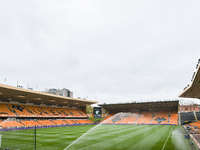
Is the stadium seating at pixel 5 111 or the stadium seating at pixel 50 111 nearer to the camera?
the stadium seating at pixel 5 111

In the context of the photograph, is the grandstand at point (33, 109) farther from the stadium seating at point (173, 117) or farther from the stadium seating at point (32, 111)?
the stadium seating at point (173, 117)

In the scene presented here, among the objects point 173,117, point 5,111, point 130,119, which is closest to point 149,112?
point 130,119

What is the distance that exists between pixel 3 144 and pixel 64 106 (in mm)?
63781

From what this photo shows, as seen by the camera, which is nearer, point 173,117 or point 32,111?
point 32,111

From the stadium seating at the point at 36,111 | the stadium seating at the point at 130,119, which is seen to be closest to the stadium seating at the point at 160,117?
the stadium seating at the point at 130,119

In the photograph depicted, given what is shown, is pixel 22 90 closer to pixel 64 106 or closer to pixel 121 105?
pixel 64 106

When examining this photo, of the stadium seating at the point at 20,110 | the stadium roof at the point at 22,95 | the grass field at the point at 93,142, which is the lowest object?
the grass field at the point at 93,142

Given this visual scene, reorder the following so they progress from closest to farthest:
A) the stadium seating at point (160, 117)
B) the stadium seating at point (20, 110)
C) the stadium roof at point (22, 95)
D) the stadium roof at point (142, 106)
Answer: the stadium roof at point (22, 95) → the stadium seating at point (20, 110) → the stadium seating at point (160, 117) → the stadium roof at point (142, 106)

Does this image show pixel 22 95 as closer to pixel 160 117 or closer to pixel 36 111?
pixel 36 111

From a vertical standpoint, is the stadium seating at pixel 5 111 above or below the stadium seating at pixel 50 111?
above

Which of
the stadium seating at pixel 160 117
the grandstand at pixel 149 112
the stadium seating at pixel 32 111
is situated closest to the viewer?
the stadium seating at pixel 32 111

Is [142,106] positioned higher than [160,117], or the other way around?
[142,106]

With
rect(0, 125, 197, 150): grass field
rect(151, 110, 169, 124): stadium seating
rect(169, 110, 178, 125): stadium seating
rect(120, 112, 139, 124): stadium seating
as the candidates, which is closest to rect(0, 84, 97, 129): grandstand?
rect(120, 112, 139, 124): stadium seating

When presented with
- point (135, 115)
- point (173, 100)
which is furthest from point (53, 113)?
point (173, 100)
